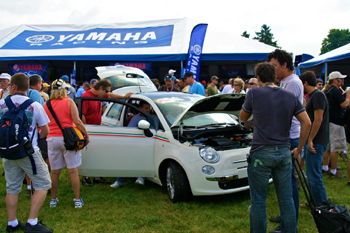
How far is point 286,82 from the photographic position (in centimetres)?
310

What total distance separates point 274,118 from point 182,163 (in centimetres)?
173

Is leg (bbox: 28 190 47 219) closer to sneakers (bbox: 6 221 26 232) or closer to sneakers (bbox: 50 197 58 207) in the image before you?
sneakers (bbox: 6 221 26 232)

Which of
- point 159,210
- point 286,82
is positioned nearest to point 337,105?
point 286,82

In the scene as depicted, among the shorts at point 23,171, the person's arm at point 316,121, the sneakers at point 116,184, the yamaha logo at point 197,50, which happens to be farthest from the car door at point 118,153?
the yamaha logo at point 197,50

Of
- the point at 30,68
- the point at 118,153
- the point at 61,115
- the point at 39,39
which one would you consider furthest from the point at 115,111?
the point at 39,39

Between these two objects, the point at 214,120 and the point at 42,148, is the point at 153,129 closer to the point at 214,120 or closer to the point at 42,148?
the point at 214,120

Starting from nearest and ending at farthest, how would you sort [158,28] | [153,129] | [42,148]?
[153,129] → [42,148] → [158,28]

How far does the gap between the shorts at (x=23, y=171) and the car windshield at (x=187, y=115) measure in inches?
73.5

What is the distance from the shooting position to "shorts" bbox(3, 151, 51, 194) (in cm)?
326

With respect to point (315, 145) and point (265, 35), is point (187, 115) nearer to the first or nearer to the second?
point (315, 145)

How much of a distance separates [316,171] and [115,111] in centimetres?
373

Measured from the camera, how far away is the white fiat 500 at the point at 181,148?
12.7 feet

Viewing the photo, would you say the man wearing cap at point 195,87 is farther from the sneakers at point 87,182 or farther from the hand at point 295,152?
the hand at point 295,152

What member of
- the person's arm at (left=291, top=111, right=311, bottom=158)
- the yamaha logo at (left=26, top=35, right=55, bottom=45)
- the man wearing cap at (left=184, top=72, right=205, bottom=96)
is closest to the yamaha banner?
the man wearing cap at (left=184, top=72, right=205, bottom=96)
